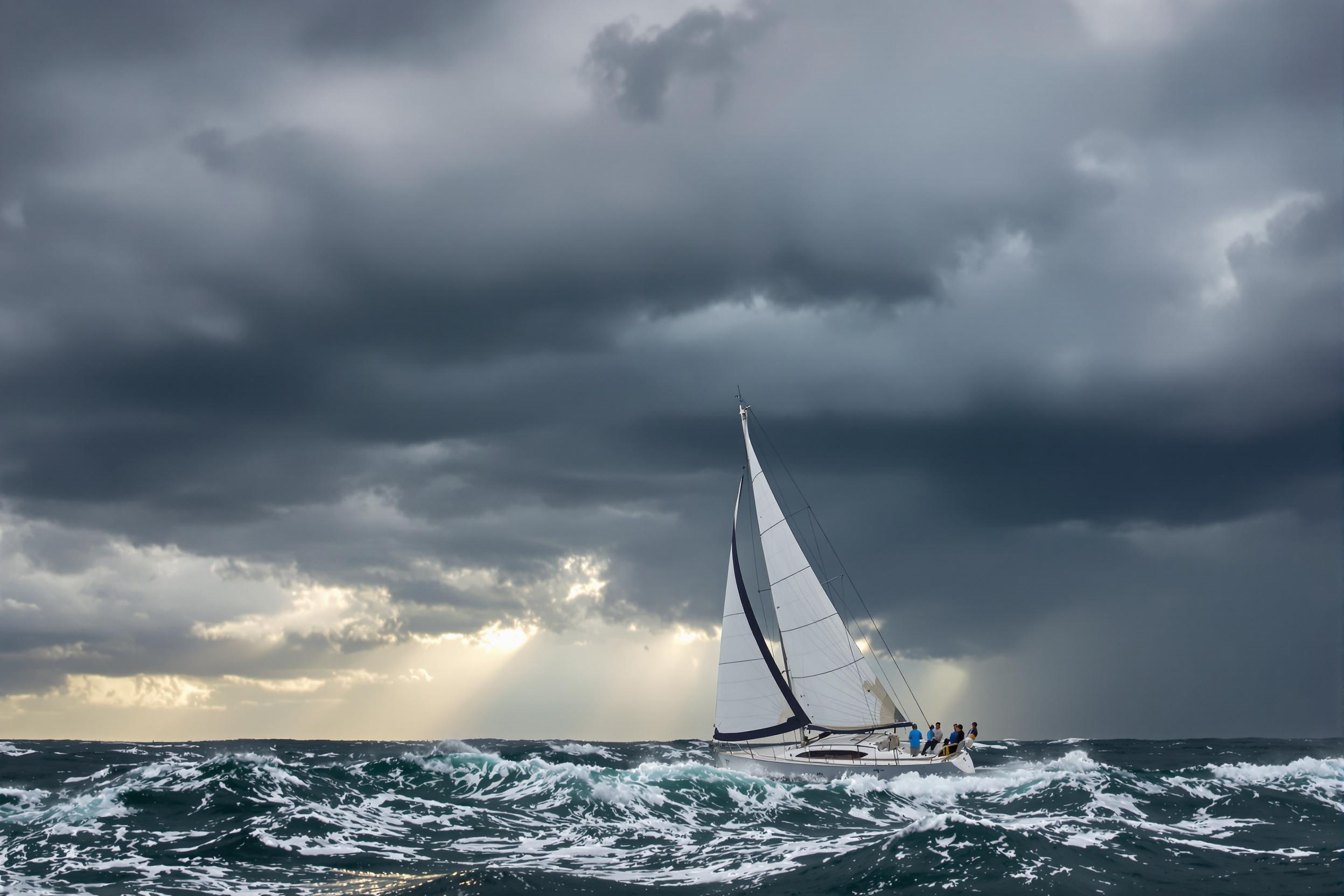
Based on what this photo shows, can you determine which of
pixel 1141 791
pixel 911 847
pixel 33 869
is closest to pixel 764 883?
pixel 911 847

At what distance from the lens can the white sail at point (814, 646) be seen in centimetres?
4728

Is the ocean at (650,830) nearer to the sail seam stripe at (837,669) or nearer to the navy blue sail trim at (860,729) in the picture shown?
the navy blue sail trim at (860,729)

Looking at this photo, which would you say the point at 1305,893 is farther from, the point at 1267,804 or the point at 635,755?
the point at 635,755

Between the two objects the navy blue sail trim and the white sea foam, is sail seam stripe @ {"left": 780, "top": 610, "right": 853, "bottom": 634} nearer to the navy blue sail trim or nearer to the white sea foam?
the navy blue sail trim

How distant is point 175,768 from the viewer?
3909cm

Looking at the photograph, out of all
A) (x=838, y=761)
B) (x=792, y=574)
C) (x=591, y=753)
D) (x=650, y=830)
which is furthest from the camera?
(x=591, y=753)

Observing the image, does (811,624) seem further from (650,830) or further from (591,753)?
(591,753)

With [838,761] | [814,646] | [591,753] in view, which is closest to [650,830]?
[838,761]

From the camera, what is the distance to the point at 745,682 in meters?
48.3

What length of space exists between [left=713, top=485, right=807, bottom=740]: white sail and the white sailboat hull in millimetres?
1144

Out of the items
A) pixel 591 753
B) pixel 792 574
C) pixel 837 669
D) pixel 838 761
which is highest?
pixel 792 574

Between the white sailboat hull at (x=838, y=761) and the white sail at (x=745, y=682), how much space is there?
45.0 inches

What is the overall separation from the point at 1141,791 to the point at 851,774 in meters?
11.9

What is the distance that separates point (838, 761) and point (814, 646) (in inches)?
239
